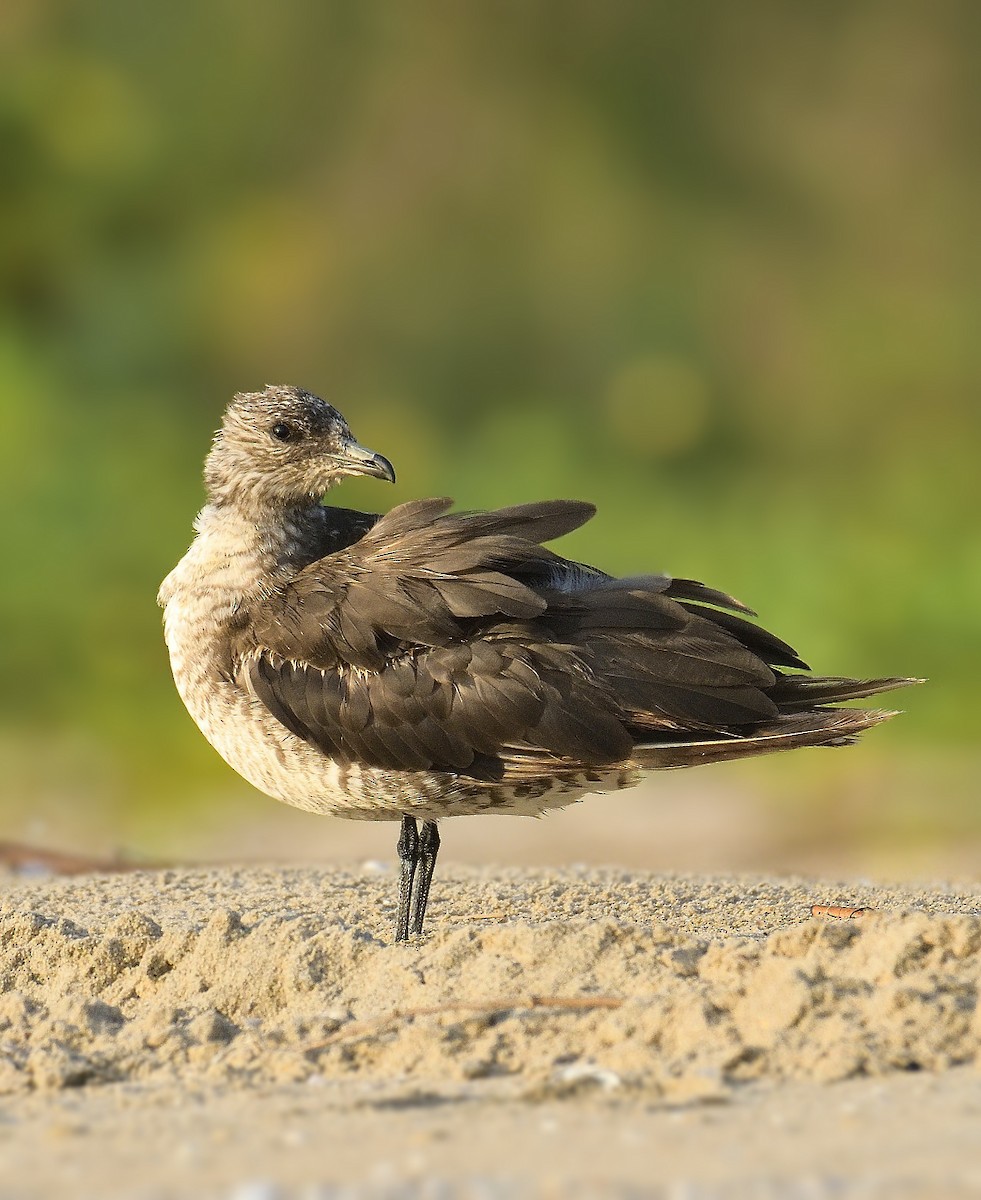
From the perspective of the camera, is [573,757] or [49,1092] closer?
[49,1092]

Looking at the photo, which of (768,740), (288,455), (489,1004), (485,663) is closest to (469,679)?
(485,663)

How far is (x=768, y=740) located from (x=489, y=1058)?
2.18 metres

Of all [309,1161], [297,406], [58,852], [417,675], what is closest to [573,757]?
[417,675]

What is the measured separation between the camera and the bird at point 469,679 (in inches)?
273

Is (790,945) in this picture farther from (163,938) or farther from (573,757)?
(163,938)

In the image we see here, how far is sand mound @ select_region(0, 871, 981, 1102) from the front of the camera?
514 cm

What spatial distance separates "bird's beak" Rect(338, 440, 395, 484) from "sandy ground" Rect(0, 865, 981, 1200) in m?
1.88

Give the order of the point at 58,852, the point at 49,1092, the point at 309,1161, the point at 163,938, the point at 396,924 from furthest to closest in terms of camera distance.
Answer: the point at 58,852 → the point at 396,924 → the point at 163,938 → the point at 49,1092 → the point at 309,1161

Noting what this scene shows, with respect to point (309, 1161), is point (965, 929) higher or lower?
higher

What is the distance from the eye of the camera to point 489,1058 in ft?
17.2

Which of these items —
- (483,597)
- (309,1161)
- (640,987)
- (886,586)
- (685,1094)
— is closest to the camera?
(309,1161)

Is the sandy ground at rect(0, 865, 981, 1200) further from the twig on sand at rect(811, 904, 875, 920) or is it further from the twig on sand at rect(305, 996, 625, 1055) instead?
the twig on sand at rect(811, 904, 875, 920)

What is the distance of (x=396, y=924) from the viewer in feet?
24.9

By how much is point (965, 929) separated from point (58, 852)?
5.92 meters
